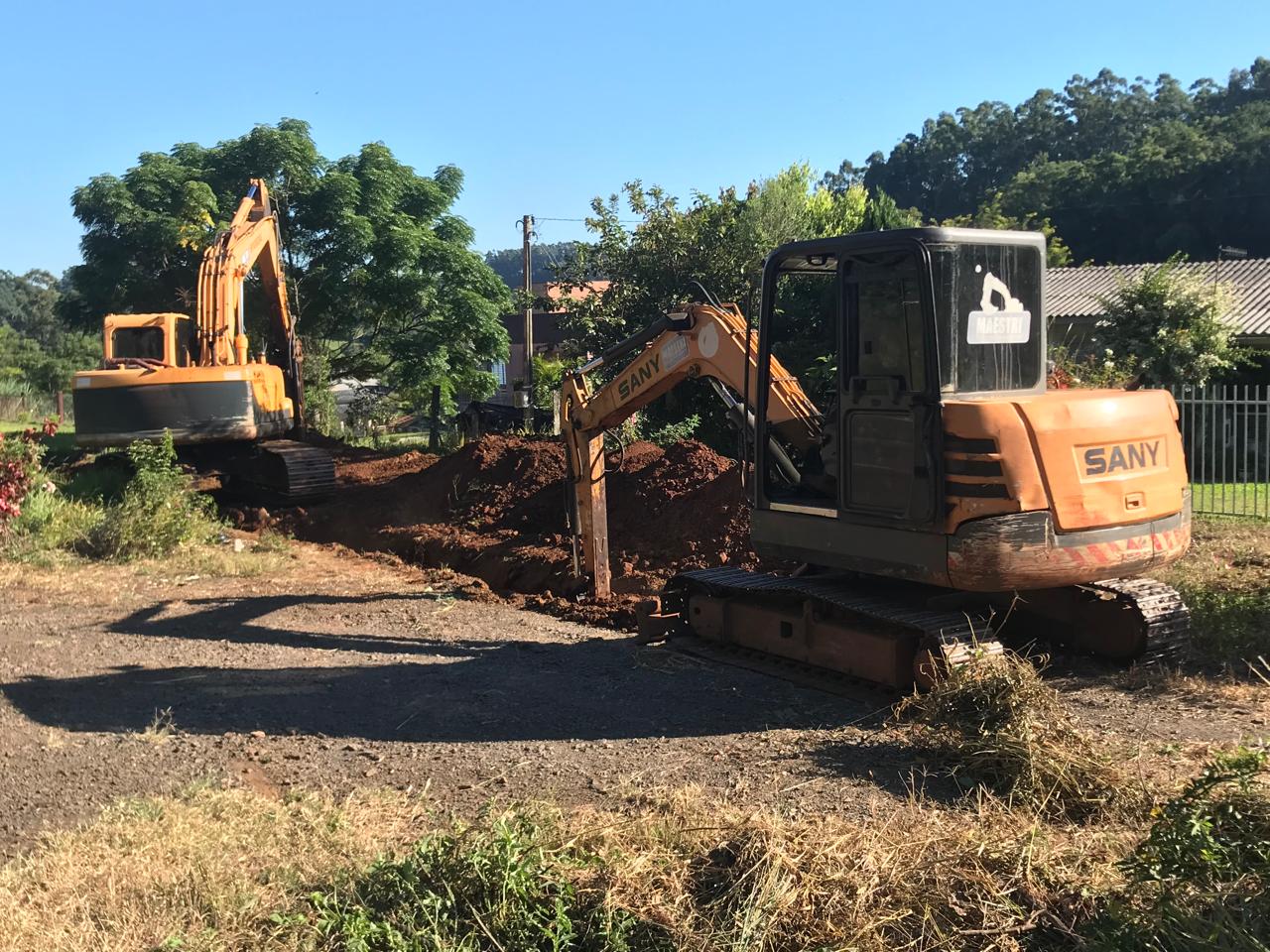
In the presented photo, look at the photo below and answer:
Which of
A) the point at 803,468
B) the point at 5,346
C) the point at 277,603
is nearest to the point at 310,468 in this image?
the point at 277,603

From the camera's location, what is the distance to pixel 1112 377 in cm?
1588

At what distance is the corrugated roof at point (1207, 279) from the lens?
23.7 m

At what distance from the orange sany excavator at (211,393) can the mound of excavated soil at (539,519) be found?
960 mm

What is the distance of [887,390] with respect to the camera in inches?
245

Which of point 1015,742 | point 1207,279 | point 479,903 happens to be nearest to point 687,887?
point 479,903

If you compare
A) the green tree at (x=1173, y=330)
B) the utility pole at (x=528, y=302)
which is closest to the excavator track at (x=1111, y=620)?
the green tree at (x=1173, y=330)

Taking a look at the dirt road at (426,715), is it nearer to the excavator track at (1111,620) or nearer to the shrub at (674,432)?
the excavator track at (1111,620)

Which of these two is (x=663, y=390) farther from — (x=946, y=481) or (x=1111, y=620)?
(x=1111, y=620)

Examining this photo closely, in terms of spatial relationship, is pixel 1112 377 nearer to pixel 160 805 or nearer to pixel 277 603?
pixel 277 603

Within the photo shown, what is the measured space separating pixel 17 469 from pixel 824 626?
993cm

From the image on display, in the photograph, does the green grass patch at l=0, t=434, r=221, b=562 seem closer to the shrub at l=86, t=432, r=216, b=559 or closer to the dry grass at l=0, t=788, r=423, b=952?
the shrub at l=86, t=432, r=216, b=559

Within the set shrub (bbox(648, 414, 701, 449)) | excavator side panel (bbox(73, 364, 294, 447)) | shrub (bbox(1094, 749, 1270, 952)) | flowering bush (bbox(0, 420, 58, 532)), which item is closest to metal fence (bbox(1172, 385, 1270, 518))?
shrub (bbox(648, 414, 701, 449))

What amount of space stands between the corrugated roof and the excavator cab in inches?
717

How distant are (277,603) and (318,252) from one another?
15.1 m
